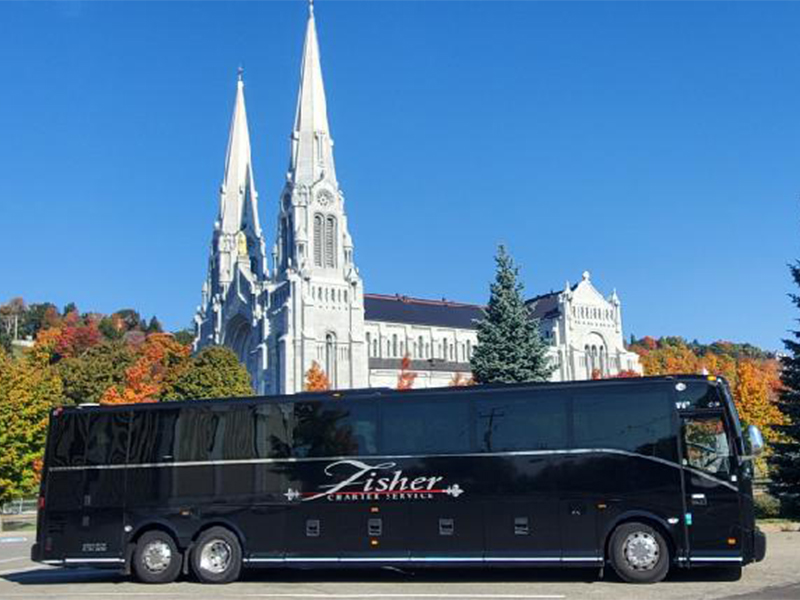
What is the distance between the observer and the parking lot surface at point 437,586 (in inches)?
492

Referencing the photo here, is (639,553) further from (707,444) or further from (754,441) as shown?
(754,441)

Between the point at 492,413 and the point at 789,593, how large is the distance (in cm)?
537

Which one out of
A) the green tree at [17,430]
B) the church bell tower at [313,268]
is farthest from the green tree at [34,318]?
the green tree at [17,430]

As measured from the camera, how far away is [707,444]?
13.9 meters

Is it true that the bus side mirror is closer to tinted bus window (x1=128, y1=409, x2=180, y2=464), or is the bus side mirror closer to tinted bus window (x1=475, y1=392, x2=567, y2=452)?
tinted bus window (x1=475, y1=392, x2=567, y2=452)

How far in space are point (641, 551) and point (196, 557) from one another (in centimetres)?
810

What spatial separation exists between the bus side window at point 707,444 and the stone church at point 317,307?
2741 inches

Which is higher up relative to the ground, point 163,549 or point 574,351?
point 574,351

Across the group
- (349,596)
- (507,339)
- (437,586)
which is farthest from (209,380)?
→ (349,596)

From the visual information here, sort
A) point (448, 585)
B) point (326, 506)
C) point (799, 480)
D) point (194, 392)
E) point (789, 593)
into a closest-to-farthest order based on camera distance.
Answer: point (789, 593) → point (448, 585) → point (326, 506) → point (799, 480) → point (194, 392)

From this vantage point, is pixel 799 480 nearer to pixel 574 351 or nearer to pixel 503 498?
pixel 503 498

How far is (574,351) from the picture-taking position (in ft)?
336

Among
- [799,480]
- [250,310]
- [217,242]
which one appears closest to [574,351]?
[250,310]

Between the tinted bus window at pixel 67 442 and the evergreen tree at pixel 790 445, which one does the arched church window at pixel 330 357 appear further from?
the tinted bus window at pixel 67 442
